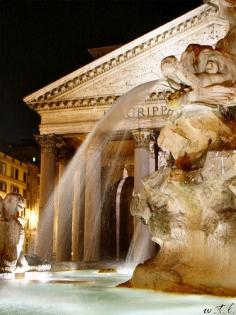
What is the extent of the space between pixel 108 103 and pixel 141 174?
3511mm

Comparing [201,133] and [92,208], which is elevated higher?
[201,133]

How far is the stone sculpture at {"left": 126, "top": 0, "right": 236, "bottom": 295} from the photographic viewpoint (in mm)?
4102

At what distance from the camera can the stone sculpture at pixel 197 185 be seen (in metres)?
4.10

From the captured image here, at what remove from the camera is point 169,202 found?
4.40m

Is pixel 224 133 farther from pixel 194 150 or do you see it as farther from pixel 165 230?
pixel 165 230

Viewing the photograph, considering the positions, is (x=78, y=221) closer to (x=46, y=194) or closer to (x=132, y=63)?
(x=46, y=194)

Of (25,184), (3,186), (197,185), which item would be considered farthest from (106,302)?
(25,184)

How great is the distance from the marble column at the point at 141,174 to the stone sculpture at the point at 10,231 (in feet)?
33.1

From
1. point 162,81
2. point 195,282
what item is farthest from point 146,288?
point 162,81

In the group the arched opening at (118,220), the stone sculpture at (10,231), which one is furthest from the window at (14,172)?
the stone sculpture at (10,231)

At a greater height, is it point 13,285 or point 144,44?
point 144,44

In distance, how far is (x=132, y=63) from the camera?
19156 mm

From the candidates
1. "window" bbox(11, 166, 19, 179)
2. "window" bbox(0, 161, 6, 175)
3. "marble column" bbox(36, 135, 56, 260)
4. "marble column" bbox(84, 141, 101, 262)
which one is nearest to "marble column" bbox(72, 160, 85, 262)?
"marble column" bbox(84, 141, 101, 262)

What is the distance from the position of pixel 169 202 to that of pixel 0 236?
2977 mm
